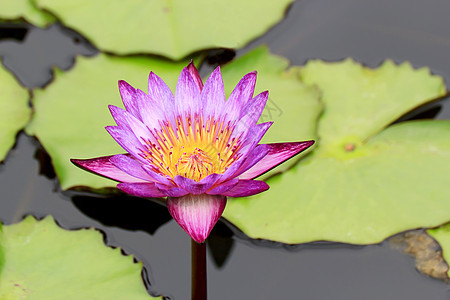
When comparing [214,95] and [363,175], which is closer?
[214,95]

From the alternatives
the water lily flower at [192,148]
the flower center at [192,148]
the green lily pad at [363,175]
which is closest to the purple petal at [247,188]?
the water lily flower at [192,148]

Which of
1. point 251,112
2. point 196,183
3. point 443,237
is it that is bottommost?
point 443,237

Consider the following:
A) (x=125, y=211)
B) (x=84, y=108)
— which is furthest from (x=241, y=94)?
(x=84, y=108)

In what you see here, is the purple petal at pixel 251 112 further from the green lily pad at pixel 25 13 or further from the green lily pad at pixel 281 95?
the green lily pad at pixel 25 13

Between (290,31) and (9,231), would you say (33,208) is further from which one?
(290,31)

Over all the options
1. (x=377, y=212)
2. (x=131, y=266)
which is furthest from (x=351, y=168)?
(x=131, y=266)

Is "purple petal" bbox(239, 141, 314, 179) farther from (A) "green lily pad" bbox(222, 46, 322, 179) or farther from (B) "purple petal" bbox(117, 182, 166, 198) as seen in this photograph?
(A) "green lily pad" bbox(222, 46, 322, 179)

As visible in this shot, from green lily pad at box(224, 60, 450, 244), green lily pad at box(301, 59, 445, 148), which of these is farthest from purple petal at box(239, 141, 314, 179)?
green lily pad at box(301, 59, 445, 148)

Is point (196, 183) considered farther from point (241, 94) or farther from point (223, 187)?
point (241, 94)
